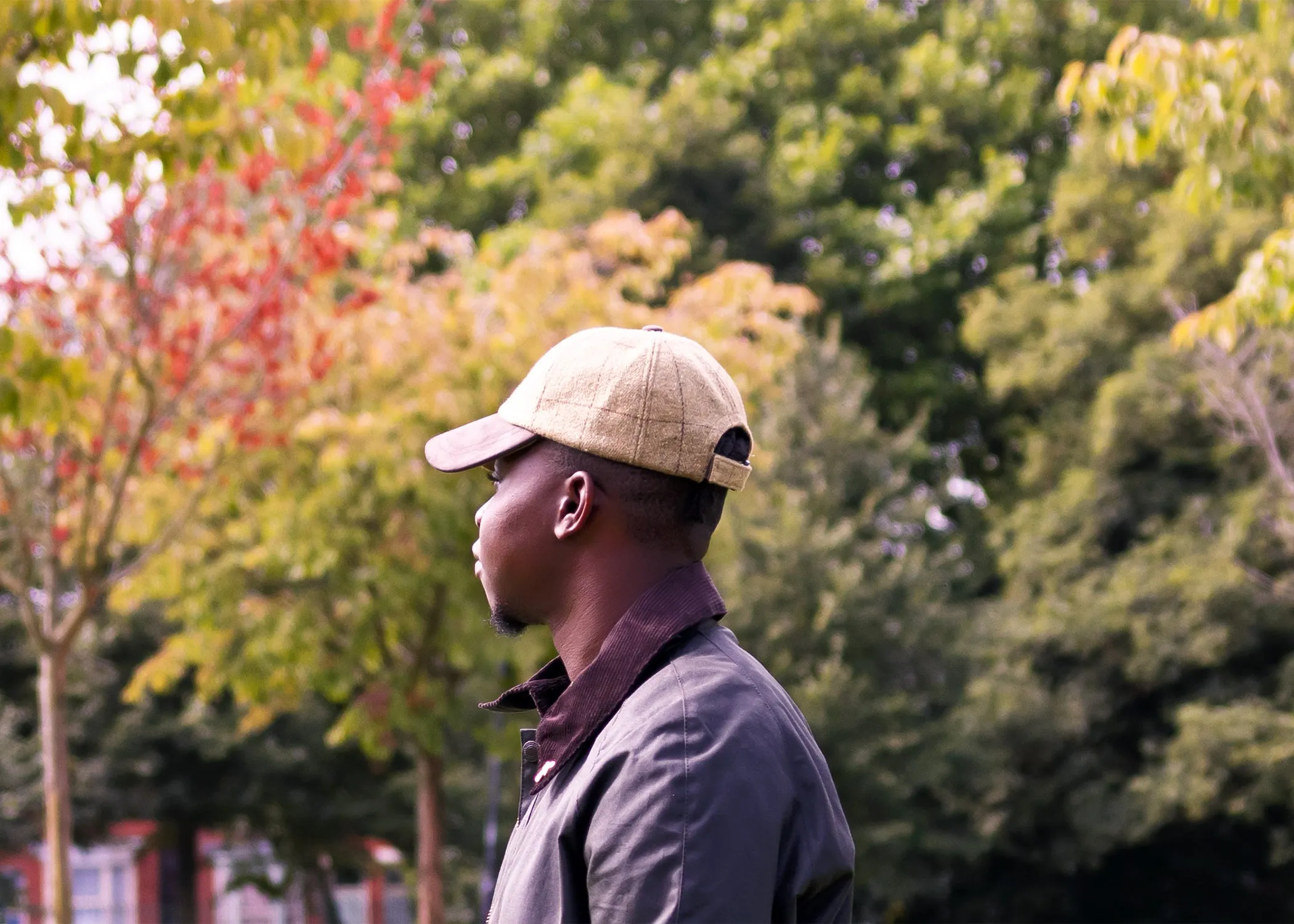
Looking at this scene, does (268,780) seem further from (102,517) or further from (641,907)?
(641,907)

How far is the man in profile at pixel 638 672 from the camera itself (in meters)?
1.54

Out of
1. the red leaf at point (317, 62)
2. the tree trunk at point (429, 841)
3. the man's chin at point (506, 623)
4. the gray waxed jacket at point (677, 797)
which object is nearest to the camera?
the gray waxed jacket at point (677, 797)

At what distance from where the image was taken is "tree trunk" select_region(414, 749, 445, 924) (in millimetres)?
11539

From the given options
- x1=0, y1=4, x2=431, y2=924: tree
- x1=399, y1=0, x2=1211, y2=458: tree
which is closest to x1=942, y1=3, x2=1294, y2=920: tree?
x1=399, y1=0, x2=1211, y2=458: tree

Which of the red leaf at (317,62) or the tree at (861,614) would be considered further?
the tree at (861,614)

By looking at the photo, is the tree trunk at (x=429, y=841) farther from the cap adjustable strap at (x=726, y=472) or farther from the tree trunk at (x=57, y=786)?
the cap adjustable strap at (x=726, y=472)

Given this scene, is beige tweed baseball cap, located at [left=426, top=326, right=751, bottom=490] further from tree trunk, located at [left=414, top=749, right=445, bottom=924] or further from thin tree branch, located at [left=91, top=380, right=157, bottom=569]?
tree trunk, located at [left=414, top=749, right=445, bottom=924]

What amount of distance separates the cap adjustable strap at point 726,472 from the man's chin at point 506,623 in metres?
0.30

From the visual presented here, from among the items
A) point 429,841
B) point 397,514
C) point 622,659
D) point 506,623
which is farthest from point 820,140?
point 622,659

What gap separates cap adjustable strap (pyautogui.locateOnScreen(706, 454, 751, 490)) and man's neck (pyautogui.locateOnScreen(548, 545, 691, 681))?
0.34 feet

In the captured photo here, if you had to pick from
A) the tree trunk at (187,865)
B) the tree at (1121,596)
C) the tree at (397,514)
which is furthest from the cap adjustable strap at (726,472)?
the tree trunk at (187,865)

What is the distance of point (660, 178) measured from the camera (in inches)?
907

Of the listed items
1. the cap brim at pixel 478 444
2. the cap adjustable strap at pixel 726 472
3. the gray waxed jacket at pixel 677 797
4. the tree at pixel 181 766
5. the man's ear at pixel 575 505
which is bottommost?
the tree at pixel 181 766

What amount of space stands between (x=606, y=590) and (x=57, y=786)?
22.2 ft
